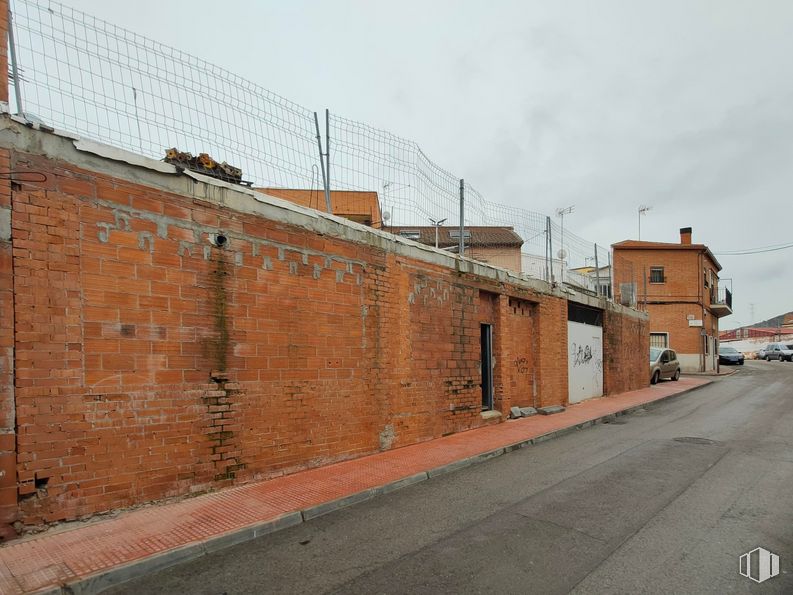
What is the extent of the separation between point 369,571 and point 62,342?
342cm

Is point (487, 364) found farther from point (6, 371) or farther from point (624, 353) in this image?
point (624, 353)

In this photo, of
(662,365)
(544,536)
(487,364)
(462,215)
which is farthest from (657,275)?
(544,536)

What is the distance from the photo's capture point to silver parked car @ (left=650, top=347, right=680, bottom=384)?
21.6 metres

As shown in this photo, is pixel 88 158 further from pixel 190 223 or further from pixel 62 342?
pixel 62 342

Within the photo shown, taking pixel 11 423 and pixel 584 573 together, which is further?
pixel 11 423

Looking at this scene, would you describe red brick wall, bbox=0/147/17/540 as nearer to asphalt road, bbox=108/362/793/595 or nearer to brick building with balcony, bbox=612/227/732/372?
asphalt road, bbox=108/362/793/595

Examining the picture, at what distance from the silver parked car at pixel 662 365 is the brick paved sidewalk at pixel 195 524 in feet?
56.5

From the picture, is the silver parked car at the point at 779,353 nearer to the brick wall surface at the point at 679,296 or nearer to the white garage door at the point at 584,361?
the brick wall surface at the point at 679,296

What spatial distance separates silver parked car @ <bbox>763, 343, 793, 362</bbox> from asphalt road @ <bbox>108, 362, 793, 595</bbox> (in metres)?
45.4

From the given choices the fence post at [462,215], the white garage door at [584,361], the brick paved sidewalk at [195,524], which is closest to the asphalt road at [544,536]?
the brick paved sidewalk at [195,524]

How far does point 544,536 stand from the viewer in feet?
14.2

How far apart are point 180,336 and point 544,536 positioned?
4202 mm

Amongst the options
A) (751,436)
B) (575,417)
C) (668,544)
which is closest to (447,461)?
(668,544)

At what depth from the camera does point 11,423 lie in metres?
4.06
